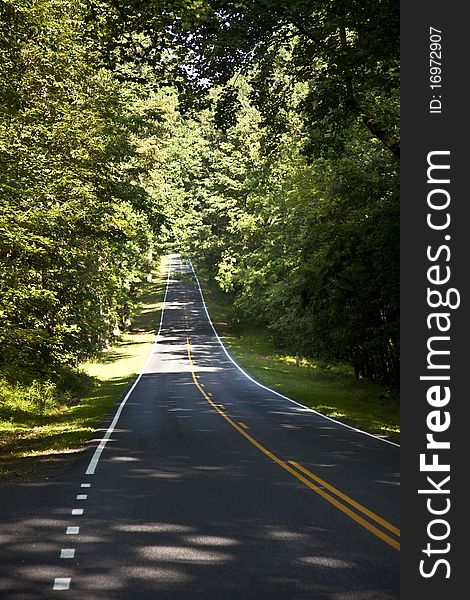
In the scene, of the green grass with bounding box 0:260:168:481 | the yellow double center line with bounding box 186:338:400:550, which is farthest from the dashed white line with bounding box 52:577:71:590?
the green grass with bounding box 0:260:168:481

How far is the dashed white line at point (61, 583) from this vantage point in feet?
19.9

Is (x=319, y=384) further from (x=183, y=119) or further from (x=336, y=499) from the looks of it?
(x=336, y=499)

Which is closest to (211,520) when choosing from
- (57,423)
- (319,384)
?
(57,423)

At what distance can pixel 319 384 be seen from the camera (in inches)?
1352

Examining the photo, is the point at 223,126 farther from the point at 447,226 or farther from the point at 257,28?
the point at 447,226

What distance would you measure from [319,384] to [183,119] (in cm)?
1726

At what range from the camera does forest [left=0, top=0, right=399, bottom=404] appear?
13938 mm

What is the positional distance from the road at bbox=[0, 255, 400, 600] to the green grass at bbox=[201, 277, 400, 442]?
14.6 feet

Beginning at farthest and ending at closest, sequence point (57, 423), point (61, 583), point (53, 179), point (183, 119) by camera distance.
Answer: point (183, 119) < point (57, 423) < point (53, 179) < point (61, 583)

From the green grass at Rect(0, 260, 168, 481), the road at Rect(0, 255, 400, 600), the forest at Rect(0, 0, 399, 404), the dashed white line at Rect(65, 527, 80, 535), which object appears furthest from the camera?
the green grass at Rect(0, 260, 168, 481)

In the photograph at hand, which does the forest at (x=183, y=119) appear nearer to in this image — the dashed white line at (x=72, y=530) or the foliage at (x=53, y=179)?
the foliage at (x=53, y=179)

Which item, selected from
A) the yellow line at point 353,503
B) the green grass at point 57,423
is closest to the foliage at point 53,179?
the green grass at point 57,423

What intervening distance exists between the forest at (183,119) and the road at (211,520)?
4.83m

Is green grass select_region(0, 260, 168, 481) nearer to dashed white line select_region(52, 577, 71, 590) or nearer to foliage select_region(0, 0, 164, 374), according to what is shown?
foliage select_region(0, 0, 164, 374)
